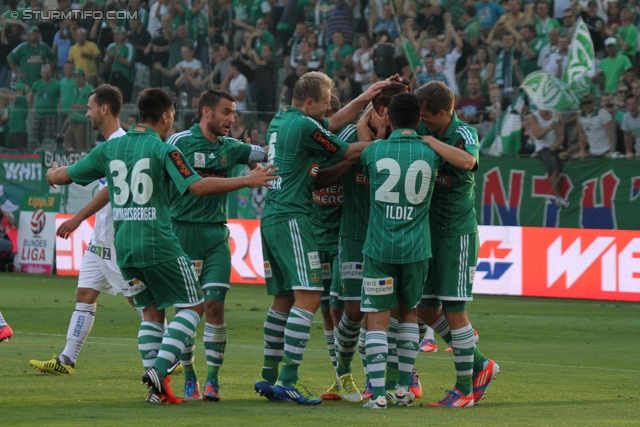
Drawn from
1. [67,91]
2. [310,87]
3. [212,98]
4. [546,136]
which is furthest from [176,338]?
[67,91]

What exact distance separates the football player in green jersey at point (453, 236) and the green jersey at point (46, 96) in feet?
57.6

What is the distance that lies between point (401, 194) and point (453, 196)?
61cm

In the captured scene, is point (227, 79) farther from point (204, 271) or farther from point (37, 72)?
point (204, 271)

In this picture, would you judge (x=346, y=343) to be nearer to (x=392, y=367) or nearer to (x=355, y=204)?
(x=392, y=367)

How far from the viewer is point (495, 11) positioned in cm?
2009

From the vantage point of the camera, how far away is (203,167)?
7.51 meters

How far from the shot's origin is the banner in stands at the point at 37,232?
22047mm

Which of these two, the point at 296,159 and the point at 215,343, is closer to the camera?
the point at 296,159

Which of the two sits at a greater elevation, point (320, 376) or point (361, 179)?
point (361, 179)

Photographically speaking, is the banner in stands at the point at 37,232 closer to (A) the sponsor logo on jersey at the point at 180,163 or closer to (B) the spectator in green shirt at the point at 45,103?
(B) the spectator in green shirt at the point at 45,103

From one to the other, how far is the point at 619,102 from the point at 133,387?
41.8 ft

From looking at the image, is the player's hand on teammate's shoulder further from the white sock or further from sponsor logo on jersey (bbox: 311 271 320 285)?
the white sock

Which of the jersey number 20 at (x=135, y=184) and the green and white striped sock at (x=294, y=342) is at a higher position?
the jersey number 20 at (x=135, y=184)

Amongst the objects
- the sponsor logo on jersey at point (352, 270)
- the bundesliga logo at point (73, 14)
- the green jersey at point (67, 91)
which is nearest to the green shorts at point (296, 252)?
the sponsor logo on jersey at point (352, 270)
